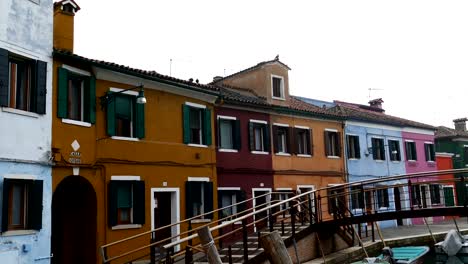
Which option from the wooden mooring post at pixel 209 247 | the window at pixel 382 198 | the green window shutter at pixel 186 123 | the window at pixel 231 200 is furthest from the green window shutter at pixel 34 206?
the window at pixel 382 198

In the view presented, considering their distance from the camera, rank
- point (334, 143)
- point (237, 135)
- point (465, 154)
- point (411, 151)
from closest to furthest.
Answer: point (237, 135) → point (334, 143) → point (411, 151) → point (465, 154)

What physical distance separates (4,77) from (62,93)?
1.80 metres

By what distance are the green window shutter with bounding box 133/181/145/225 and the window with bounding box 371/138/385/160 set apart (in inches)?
630

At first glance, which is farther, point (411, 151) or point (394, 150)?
point (411, 151)

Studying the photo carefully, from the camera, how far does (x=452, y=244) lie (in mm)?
19391

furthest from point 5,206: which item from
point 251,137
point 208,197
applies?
point 251,137

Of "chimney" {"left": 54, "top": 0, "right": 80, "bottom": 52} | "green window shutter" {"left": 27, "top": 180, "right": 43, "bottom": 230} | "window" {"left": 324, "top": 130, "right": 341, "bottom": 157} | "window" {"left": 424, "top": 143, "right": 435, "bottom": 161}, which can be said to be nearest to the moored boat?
"window" {"left": 324, "top": 130, "right": 341, "bottom": 157}

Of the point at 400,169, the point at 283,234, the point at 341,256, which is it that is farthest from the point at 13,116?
the point at 400,169

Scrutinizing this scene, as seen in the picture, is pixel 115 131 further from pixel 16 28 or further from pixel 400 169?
pixel 400 169

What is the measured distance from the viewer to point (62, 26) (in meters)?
14.9

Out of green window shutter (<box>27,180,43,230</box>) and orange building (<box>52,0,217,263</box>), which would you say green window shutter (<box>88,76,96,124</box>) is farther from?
green window shutter (<box>27,180,43,230</box>)

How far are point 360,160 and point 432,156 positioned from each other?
322 inches

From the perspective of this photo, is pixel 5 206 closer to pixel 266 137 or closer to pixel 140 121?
pixel 140 121

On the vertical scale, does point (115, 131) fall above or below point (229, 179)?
above
